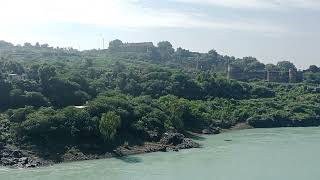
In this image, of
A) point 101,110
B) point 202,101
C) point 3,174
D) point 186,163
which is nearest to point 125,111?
point 101,110

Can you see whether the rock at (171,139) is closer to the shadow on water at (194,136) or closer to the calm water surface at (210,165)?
the calm water surface at (210,165)

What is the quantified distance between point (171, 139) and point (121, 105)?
156 inches

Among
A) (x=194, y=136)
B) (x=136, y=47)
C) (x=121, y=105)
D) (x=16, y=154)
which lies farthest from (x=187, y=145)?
(x=136, y=47)

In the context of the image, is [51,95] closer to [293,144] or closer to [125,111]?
[125,111]

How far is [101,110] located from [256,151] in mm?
9867

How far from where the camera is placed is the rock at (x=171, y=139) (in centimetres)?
3188

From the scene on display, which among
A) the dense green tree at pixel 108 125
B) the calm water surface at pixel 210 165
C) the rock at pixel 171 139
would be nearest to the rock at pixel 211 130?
the calm water surface at pixel 210 165

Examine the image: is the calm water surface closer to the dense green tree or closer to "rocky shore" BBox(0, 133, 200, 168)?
"rocky shore" BBox(0, 133, 200, 168)

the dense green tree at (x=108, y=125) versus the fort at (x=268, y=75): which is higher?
the fort at (x=268, y=75)

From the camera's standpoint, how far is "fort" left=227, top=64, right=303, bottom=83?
71.2 m

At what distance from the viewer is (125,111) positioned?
3266 cm

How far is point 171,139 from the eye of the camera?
1262 inches

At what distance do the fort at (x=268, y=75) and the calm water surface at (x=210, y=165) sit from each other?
117 feet

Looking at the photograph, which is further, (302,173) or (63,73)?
(63,73)
